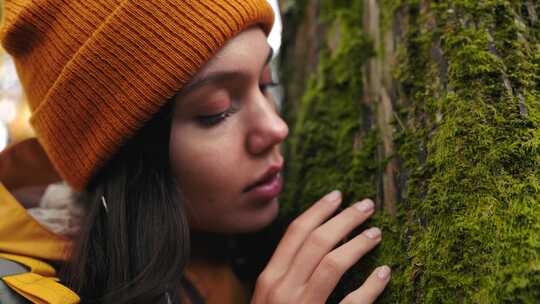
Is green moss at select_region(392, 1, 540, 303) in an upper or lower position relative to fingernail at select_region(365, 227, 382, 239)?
upper

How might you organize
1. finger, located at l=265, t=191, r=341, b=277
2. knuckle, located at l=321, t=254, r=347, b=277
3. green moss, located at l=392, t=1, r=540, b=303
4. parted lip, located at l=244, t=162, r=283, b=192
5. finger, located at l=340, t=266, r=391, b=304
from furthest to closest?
parted lip, located at l=244, t=162, r=283, b=192
finger, located at l=265, t=191, r=341, b=277
knuckle, located at l=321, t=254, r=347, b=277
finger, located at l=340, t=266, r=391, b=304
green moss, located at l=392, t=1, r=540, b=303

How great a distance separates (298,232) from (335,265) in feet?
0.71

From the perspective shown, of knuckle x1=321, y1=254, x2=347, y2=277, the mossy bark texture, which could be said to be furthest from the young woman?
the mossy bark texture

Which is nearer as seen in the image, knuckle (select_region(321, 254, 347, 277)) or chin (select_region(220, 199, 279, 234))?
knuckle (select_region(321, 254, 347, 277))

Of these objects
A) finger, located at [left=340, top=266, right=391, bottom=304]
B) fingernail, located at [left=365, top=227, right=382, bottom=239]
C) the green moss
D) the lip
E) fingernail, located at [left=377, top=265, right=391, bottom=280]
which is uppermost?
the green moss

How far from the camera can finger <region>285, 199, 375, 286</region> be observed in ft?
4.88

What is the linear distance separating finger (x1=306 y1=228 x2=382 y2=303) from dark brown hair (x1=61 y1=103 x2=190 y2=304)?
1.46 ft

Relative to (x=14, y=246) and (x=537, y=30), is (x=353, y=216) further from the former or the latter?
(x=14, y=246)

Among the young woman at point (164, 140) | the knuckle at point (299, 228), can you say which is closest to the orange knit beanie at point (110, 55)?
the young woman at point (164, 140)

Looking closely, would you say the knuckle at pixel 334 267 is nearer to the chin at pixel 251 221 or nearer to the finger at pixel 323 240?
the finger at pixel 323 240

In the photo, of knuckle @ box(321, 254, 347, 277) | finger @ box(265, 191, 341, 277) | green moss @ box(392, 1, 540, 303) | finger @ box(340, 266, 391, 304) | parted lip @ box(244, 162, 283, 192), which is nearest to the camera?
green moss @ box(392, 1, 540, 303)

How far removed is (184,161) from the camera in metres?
1.59

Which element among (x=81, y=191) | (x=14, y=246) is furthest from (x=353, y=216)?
(x=14, y=246)

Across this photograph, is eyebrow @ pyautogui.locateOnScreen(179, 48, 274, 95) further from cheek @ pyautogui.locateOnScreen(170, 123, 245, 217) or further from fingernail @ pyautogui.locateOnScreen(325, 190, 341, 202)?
fingernail @ pyautogui.locateOnScreen(325, 190, 341, 202)
